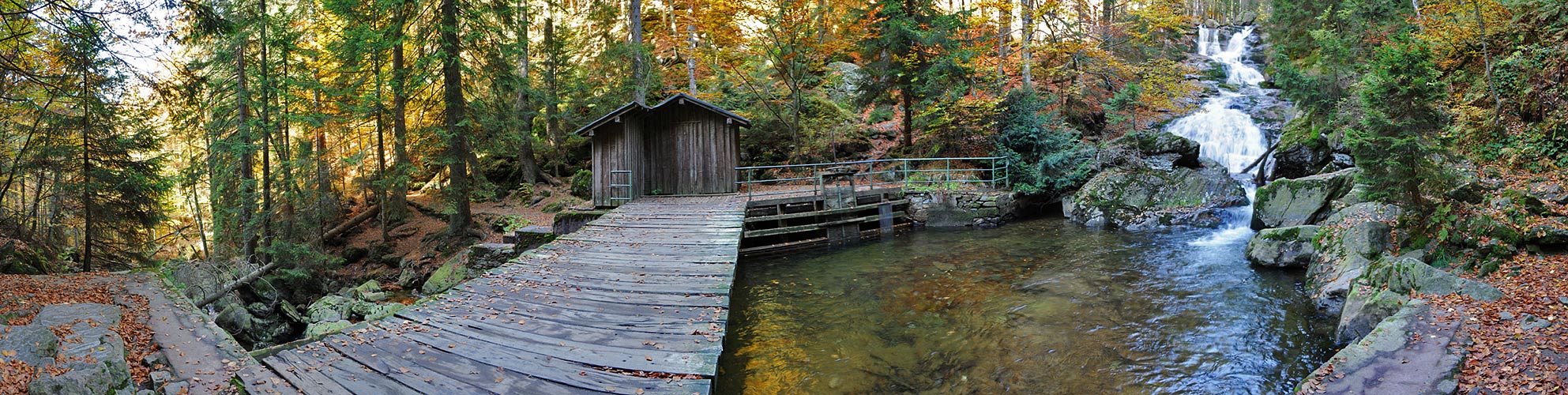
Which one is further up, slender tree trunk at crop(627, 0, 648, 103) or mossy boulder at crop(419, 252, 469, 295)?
slender tree trunk at crop(627, 0, 648, 103)

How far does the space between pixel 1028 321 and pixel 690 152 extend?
1066 centimetres

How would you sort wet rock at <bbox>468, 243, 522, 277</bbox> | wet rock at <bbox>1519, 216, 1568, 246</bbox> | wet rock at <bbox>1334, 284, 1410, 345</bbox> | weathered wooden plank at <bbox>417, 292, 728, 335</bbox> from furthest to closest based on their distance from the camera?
wet rock at <bbox>468, 243, 522, 277</bbox> → wet rock at <bbox>1519, 216, 1568, 246</bbox> → wet rock at <bbox>1334, 284, 1410, 345</bbox> → weathered wooden plank at <bbox>417, 292, 728, 335</bbox>

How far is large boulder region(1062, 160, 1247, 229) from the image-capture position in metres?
14.7

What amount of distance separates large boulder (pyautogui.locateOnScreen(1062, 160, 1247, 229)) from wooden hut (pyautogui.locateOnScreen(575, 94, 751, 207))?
29.5 ft

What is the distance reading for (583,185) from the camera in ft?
63.2

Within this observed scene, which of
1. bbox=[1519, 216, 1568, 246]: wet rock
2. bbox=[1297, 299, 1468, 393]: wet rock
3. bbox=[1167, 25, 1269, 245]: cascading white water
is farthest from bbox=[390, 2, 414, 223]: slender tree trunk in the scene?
bbox=[1519, 216, 1568, 246]: wet rock

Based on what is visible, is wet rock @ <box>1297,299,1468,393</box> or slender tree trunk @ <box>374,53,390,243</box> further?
slender tree trunk @ <box>374,53,390,243</box>

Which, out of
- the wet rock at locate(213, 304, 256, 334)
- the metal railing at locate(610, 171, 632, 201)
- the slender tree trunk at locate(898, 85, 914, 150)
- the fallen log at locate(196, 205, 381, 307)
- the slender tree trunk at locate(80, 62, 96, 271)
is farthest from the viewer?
the slender tree trunk at locate(898, 85, 914, 150)

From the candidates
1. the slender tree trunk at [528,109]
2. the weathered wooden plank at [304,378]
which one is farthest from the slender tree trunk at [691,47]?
the weathered wooden plank at [304,378]

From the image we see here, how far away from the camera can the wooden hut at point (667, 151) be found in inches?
623

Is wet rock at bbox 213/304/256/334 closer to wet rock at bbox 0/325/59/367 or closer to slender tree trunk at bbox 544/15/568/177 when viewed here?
wet rock at bbox 0/325/59/367

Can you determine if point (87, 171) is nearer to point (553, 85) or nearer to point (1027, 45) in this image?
point (553, 85)

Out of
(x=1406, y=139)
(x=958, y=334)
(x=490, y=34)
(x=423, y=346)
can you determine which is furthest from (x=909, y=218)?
(x=423, y=346)

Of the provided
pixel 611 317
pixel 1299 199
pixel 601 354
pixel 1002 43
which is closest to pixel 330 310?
pixel 611 317
